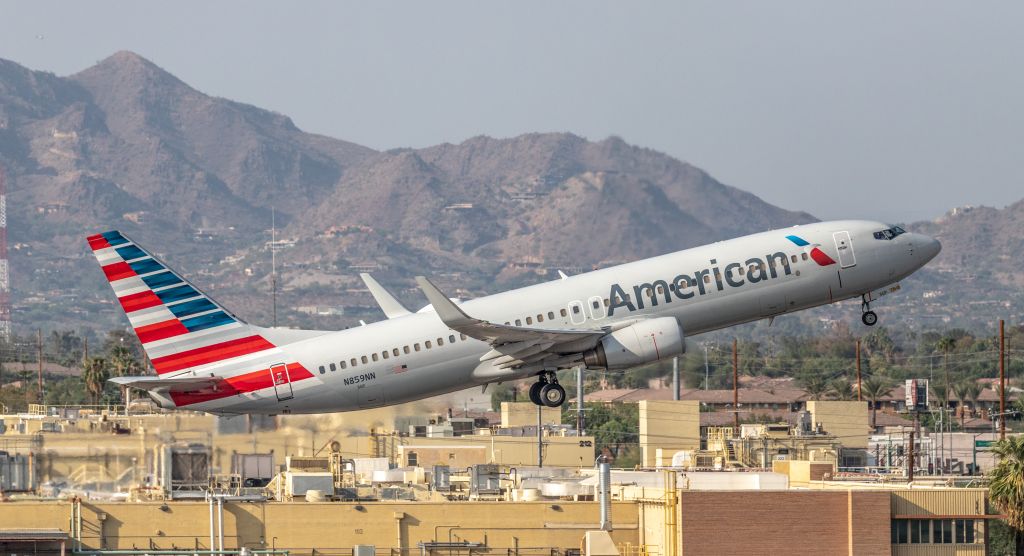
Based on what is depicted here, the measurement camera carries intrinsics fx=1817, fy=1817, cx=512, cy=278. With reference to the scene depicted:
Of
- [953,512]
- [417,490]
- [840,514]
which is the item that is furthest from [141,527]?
[953,512]

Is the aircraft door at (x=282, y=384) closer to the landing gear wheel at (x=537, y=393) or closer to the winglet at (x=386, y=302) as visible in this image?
the winglet at (x=386, y=302)

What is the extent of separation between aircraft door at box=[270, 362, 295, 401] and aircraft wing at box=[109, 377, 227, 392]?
1.80 metres

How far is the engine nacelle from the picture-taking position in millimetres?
66562

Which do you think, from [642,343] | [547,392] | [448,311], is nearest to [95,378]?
[547,392]

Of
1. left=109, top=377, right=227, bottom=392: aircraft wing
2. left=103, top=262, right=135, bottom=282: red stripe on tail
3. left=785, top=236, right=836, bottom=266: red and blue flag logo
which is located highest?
left=785, top=236, right=836, bottom=266: red and blue flag logo

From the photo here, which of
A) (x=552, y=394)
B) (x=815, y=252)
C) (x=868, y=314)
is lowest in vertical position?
(x=552, y=394)

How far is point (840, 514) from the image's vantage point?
6334 cm

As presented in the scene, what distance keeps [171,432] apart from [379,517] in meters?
8.07

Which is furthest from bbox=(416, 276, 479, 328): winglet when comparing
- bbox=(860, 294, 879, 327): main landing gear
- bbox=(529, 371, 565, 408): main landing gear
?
bbox=(860, 294, 879, 327): main landing gear

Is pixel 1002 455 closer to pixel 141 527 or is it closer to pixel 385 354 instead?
pixel 385 354

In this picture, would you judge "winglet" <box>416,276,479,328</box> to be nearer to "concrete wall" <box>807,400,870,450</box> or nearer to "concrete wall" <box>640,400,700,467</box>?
"concrete wall" <box>640,400,700,467</box>

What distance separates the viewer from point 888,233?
70875 mm

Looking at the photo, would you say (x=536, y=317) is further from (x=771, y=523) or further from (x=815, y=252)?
(x=771, y=523)

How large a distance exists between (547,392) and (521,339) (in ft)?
11.5
